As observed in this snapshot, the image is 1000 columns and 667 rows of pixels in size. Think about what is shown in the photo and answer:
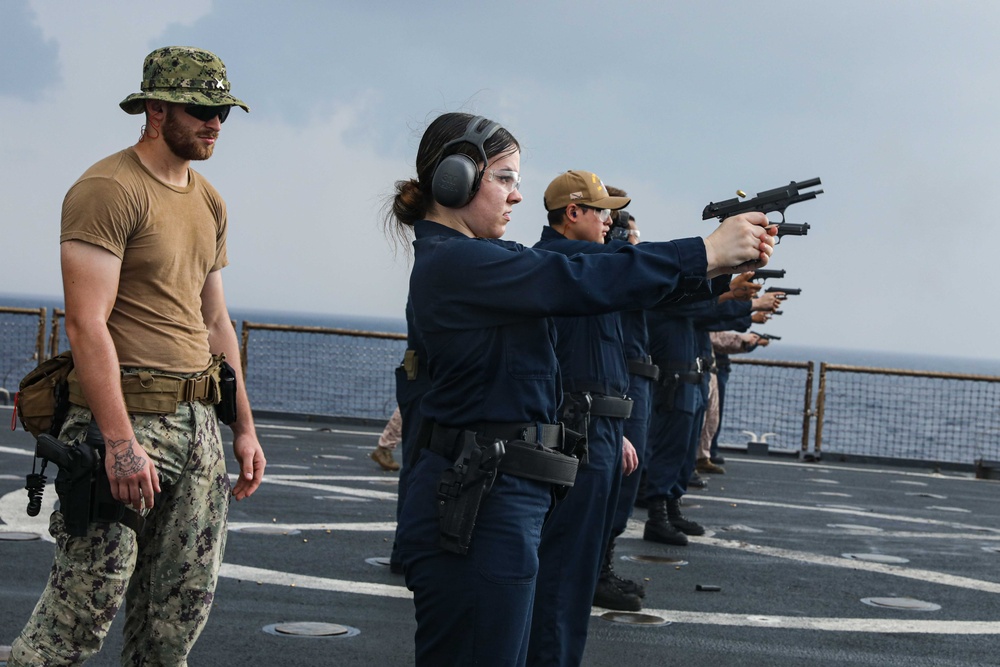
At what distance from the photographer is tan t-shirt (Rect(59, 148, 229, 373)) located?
11.3 feet

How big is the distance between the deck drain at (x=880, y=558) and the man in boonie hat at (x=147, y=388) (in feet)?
19.9

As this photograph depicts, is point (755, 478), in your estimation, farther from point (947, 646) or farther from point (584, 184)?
point (584, 184)

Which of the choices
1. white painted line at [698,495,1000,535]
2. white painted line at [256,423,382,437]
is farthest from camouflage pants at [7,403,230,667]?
white painted line at [256,423,382,437]

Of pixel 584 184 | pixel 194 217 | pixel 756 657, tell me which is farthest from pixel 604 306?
pixel 756 657

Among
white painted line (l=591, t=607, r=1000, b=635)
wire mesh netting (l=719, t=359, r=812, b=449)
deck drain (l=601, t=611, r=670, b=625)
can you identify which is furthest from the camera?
wire mesh netting (l=719, t=359, r=812, b=449)

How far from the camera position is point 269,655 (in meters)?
5.27

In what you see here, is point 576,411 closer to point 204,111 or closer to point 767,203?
point 767,203

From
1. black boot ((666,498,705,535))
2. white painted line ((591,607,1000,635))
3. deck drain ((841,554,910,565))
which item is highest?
black boot ((666,498,705,535))

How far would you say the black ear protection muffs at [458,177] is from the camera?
316 centimetres

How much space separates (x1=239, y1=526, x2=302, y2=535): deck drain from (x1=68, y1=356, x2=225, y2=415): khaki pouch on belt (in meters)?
4.70

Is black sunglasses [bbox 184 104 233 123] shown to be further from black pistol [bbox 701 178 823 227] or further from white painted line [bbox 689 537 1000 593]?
white painted line [bbox 689 537 1000 593]

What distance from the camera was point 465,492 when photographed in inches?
117

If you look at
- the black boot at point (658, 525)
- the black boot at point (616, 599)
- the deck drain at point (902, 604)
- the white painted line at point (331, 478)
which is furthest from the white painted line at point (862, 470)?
the black boot at point (616, 599)

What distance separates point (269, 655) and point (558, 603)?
1448mm
